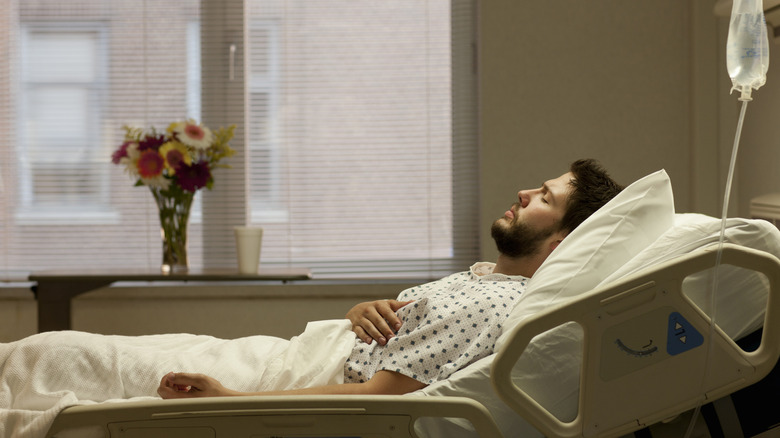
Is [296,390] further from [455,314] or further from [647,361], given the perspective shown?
[647,361]

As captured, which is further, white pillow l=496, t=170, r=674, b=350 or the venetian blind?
the venetian blind

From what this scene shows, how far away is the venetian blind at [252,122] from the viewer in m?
3.33

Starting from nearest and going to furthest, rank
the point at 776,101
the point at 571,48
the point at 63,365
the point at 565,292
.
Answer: the point at 565,292 < the point at 63,365 < the point at 776,101 < the point at 571,48

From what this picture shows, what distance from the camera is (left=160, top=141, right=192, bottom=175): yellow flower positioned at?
9.21ft

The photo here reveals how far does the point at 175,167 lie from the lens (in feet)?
9.25

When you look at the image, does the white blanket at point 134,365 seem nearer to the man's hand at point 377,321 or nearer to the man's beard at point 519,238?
the man's hand at point 377,321

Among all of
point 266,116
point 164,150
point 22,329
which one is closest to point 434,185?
point 266,116

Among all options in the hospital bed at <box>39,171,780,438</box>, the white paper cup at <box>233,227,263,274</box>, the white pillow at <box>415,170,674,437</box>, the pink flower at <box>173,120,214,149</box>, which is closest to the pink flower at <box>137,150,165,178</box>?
the pink flower at <box>173,120,214,149</box>

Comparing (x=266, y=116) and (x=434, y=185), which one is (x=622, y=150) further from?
(x=266, y=116)

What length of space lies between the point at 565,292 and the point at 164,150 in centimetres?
185

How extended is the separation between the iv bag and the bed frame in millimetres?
324

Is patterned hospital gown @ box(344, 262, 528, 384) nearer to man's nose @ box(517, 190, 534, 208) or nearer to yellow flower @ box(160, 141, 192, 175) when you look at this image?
man's nose @ box(517, 190, 534, 208)

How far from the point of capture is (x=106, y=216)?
335 cm

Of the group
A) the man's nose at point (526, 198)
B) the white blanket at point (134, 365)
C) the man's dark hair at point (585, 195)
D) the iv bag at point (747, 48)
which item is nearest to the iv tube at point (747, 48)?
the iv bag at point (747, 48)
